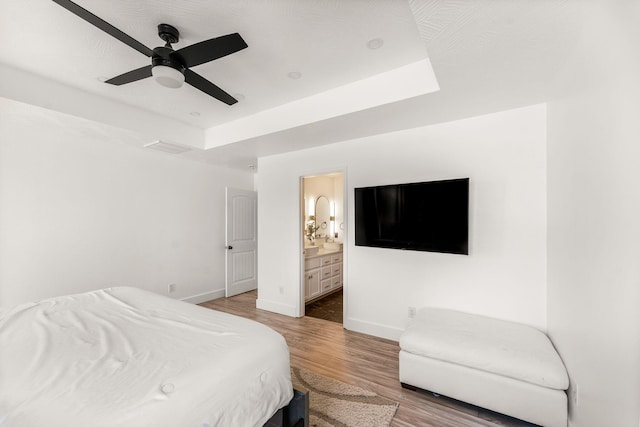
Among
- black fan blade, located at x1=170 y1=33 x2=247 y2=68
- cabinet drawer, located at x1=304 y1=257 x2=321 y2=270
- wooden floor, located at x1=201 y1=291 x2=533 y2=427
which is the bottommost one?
wooden floor, located at x1=201 y1=291 x2=533 y2=427

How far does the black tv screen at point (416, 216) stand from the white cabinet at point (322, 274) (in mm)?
1319

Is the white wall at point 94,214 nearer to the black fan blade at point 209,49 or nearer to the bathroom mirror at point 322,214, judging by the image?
the black fan blade at point 209,49

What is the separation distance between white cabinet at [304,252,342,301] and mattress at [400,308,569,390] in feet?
6.67

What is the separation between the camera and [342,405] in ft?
6.23

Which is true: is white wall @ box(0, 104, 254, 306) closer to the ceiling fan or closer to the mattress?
the ceiling fan

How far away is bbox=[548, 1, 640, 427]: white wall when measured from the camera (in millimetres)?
1001

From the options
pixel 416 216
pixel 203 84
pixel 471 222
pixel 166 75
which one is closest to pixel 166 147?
pixel 203 84

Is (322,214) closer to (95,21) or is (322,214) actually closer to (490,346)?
(490,346)

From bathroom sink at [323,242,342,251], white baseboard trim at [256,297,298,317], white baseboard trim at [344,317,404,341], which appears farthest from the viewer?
bathroom sink at [323,242,342,251]

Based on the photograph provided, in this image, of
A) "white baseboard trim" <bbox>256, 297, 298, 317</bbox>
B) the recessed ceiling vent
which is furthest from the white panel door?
the recessed ceiling vent

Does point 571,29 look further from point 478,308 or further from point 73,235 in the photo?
point 73,235

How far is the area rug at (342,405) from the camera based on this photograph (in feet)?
5.74

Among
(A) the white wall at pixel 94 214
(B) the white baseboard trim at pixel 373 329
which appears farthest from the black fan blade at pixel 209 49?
(B) the white baseboard trim at pixel 373 329

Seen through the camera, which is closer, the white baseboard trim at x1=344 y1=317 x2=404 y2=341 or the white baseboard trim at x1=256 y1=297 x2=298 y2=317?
the white baseboard trim at x1=344 y1=317 x2=404 y2=341
